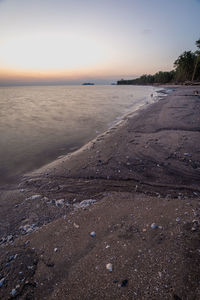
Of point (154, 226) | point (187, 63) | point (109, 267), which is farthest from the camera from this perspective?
point (187, 63)

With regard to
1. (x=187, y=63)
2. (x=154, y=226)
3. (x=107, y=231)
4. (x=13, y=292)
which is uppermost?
(x=187, y=63)

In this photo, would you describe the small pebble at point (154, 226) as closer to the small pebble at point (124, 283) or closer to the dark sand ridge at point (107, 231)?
the dark sand ridge at point (107, 231)

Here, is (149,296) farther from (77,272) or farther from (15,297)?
(15,297)

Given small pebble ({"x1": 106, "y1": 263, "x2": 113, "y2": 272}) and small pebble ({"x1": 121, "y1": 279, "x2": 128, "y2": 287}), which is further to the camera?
small pebble ({"x1": 106, "y1": 263, "x2": 113, "y2": 272})

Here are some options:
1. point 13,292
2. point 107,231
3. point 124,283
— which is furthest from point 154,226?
point 13,292

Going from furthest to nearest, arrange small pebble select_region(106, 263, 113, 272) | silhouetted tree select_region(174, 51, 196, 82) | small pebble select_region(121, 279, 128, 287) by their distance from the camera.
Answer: silhouetted tree select_region(174, 51, 196, 82) < small pebble select_region(106, 263, 113, 272) < small pebble select_region(121, 279, 128, 287)

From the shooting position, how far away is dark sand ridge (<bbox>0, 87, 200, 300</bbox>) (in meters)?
2.24

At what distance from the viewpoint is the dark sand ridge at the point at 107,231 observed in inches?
88.4

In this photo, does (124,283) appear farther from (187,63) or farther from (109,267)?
(187,63)

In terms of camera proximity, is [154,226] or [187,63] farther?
[187,63]

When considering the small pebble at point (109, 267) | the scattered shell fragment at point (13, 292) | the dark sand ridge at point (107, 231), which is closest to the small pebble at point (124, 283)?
the dark sand ridge at point (107, 231)

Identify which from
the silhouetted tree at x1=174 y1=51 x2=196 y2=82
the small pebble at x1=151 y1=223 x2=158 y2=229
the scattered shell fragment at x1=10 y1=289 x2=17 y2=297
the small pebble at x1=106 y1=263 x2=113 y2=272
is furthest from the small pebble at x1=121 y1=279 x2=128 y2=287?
the silhouetted tree at x1=174 y1=51 x2=196 y2=82

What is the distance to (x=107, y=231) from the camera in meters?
3.21

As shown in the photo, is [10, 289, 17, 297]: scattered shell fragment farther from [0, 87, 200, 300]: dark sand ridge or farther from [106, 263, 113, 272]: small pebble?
[106, 263, 113, 272]: small pebble
